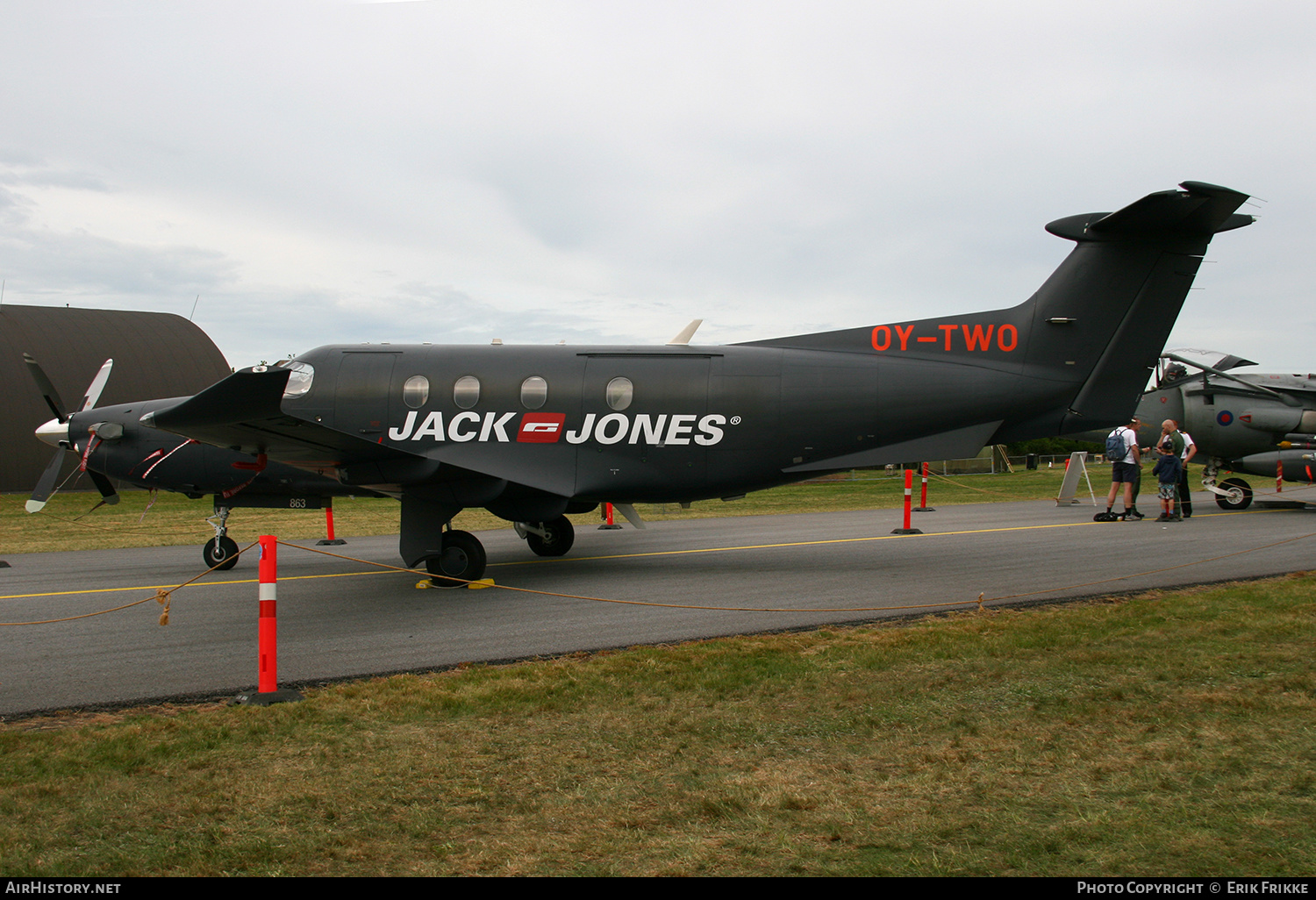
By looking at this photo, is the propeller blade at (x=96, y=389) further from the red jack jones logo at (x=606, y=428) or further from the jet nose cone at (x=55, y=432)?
the red jack jones logo at (x=606, y=428)

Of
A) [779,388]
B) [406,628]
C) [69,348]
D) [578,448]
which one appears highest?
[69,348]

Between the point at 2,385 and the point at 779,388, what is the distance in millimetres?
39116

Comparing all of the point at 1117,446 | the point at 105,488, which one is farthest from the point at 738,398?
the point at 1117,446

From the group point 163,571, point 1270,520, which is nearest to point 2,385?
point 163,571

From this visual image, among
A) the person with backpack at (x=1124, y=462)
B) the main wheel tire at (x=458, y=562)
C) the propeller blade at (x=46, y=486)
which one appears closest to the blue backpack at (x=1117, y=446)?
the person with backpack at (x=1124, y=462)

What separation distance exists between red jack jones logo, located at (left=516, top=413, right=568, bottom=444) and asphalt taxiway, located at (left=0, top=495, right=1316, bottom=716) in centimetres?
208

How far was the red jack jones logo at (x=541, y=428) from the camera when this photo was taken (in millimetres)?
12367

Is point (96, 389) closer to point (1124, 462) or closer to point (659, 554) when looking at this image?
point (659, 554)

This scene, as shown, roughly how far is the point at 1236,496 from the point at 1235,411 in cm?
228

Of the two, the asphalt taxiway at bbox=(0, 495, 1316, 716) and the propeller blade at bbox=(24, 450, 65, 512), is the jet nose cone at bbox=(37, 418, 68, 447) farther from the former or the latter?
the asphalt taxiway at bbox=(0, 495, 1316, 716)

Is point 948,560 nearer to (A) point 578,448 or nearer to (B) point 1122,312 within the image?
(B) point 1122,312

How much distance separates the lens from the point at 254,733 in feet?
17.7

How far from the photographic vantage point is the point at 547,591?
11.1m

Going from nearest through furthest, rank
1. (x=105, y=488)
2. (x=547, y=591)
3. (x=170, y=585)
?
(x=547, y=591) < (x=170, y=585) < (x=105, y=488)
